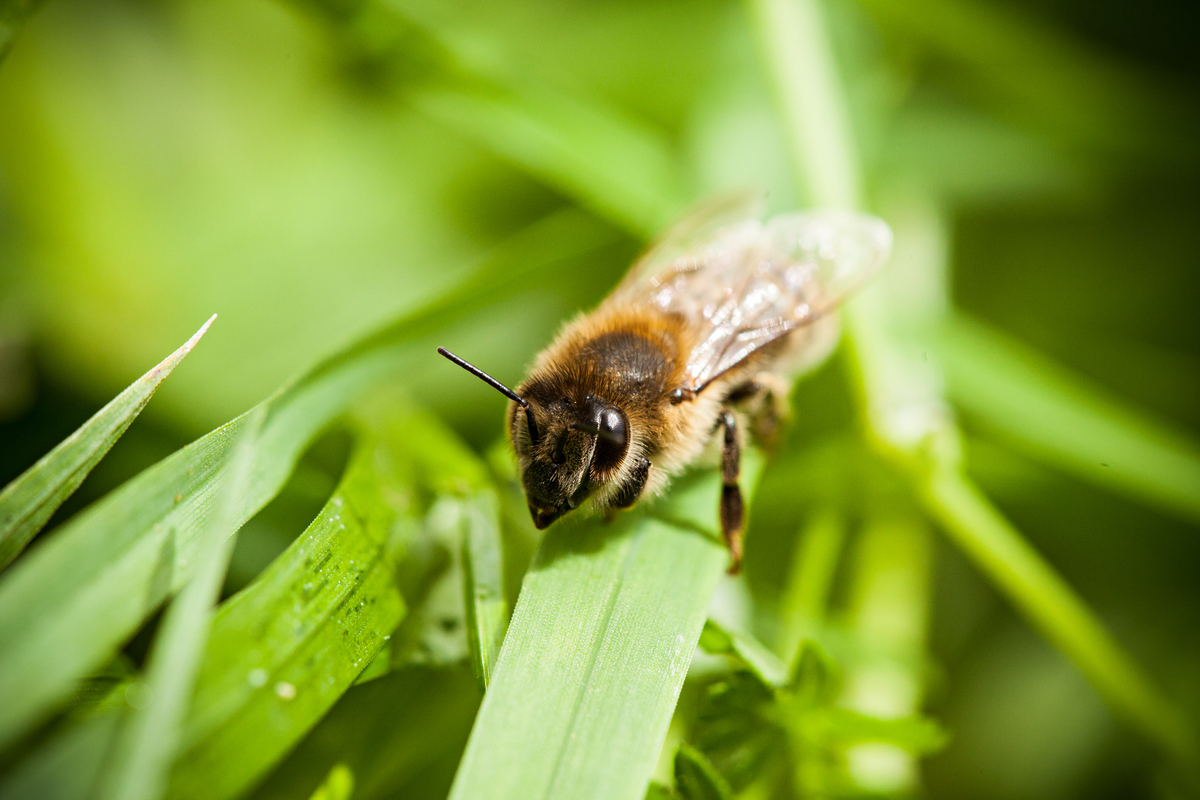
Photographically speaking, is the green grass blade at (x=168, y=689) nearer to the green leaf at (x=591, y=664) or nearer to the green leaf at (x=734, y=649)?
the green leaf at (x=591, y=664)

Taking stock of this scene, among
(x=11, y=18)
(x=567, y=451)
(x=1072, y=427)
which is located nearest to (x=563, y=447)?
(x=567, y=451)

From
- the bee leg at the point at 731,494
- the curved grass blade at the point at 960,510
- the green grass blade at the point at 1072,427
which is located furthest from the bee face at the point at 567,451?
the green grass blade at the point at 1072,427

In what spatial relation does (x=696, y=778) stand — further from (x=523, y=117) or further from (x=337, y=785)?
(x=523, y=117)

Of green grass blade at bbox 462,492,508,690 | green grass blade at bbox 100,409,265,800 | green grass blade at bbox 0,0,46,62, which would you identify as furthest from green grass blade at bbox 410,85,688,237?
green grass blade at bbox 100,409,265,800

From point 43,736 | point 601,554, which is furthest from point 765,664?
point 43,736

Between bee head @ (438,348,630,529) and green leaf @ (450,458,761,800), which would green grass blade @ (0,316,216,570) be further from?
green leaf @ (450,458,761,800)

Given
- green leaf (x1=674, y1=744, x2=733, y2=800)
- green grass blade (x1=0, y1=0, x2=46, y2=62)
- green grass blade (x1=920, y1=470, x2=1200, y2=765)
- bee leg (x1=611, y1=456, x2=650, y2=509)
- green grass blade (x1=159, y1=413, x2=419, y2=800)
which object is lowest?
green grass blade (x1=920, y1=470, x2=1200, y2=765)

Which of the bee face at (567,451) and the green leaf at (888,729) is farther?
the bee face at (567,451)
